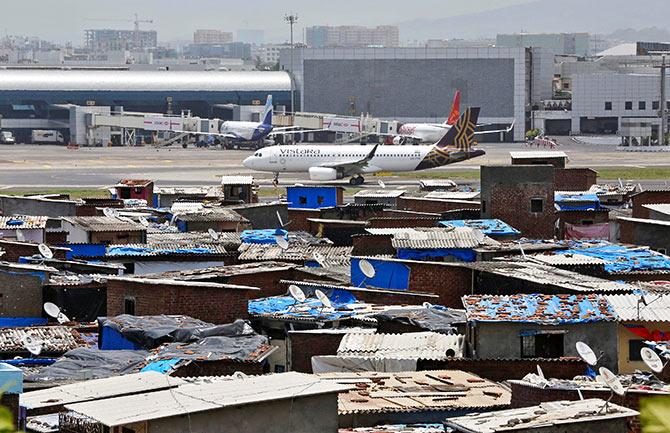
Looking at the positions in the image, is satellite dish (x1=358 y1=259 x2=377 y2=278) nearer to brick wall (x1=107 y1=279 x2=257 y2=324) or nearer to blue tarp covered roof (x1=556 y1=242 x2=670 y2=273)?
brick wall (x1=107 y1=279 x2=257 y2=324)

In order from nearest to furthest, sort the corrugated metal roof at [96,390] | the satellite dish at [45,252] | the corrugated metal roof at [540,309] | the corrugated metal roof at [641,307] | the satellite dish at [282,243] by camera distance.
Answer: the corrugated metal roof at [96,390]
the corrugated metal roof at [540,309]
the corrugated metal roof at [641,307]
the satellite dish at [45,252]
the satellite dish at [282,243]

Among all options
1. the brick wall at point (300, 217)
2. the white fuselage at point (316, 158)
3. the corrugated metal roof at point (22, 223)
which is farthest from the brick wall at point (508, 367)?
the white fuselage at point (316, 158)

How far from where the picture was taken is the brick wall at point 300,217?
68.1 meters

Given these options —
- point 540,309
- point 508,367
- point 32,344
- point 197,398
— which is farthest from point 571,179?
point 197,398

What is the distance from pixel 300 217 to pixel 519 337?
36.1 m

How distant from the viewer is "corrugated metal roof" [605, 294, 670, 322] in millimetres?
33656

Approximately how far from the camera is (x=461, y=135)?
12381 cm

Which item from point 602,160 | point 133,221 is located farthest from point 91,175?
point 133,221

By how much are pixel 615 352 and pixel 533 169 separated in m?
27.9

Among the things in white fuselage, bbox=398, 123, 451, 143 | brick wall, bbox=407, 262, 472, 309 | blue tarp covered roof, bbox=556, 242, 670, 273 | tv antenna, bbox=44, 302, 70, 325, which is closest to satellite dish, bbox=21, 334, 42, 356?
tv antenna, bbox=44, 302, 70, 325

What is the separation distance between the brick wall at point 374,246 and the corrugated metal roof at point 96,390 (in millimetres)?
27837

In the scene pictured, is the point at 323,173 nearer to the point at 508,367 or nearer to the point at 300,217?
the point at 300,217

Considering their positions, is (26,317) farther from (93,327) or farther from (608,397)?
(608,397)

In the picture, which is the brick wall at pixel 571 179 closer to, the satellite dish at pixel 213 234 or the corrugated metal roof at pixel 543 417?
the satellite dish at pixel 213 234
